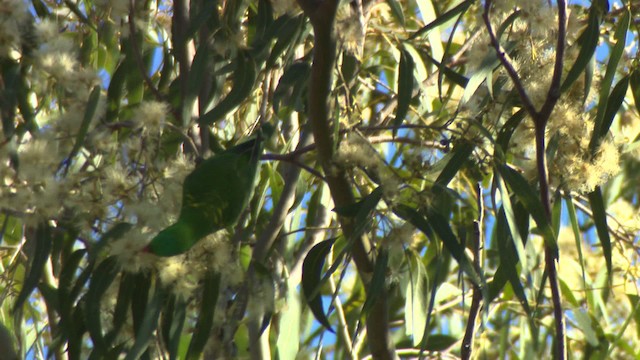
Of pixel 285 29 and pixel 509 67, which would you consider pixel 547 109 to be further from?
pixel 285 29

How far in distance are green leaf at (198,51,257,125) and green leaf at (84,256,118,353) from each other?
19cm

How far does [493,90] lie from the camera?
4.32 feet

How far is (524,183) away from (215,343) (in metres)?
0.43

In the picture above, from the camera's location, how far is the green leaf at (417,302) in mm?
1322

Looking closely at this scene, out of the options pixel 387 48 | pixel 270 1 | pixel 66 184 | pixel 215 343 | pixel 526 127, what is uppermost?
pixel 387 48

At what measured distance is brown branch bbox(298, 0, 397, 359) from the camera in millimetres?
1109

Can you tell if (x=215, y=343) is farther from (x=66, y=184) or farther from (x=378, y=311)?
Answer: (x=66, y=184)

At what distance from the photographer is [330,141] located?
1.19 meters

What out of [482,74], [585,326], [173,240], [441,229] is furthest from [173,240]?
[585,326]

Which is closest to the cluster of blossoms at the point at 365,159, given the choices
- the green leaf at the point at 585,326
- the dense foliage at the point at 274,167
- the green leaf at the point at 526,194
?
the dense foliage at the point at 274,167

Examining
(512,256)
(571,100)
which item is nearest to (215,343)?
(512,256)

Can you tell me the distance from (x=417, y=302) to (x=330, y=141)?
27 centimetres

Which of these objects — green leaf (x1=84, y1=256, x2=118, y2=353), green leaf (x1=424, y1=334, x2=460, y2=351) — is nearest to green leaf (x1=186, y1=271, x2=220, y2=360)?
green leaf (x1=84, y1=256, x2=118, y2=353)

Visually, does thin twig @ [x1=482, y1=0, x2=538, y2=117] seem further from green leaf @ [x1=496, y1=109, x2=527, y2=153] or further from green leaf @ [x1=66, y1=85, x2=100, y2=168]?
green leaf @ [x1=66, y1=85, x2=100, y2=168]
